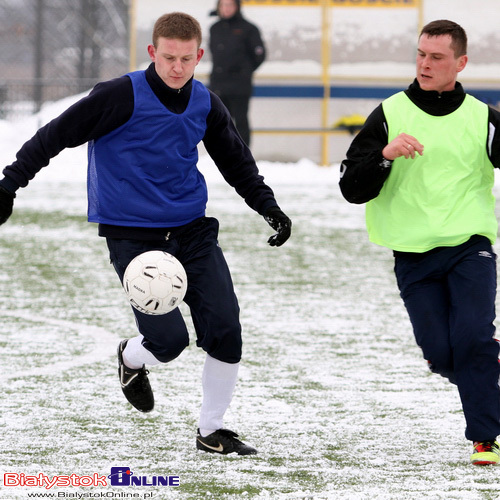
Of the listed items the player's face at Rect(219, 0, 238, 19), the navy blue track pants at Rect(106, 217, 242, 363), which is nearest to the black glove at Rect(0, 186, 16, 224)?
the navy blue track pants at Rect(106, 217, 242, 363)

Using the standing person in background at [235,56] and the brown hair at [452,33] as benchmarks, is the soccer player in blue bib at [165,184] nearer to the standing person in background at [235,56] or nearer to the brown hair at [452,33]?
the brown hair at [452,33]

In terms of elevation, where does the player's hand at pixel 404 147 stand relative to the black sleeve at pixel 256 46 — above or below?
below

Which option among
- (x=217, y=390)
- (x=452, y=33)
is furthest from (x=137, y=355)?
(x=452, y=33)

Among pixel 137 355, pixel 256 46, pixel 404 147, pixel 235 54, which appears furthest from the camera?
pixel 235 54

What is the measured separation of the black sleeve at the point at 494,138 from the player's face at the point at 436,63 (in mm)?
245

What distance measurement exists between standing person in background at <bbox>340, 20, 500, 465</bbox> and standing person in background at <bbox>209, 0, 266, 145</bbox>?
37.9 ft

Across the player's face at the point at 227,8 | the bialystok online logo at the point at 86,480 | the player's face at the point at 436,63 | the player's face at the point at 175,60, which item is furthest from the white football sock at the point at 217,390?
the player's face at the point at 227,8

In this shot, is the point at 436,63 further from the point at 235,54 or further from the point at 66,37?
the point at 66,37

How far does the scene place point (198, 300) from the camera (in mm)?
5043

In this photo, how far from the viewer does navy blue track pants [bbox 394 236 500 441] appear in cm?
483

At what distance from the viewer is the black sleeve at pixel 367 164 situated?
498 centimetres

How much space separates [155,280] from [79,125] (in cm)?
75

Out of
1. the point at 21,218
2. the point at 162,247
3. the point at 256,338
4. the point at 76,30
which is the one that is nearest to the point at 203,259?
the point at 162,247

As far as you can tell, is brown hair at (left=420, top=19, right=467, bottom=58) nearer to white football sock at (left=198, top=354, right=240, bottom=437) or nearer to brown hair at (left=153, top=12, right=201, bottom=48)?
brown hair at (left=153, top=12, right=201, bottom=48)
